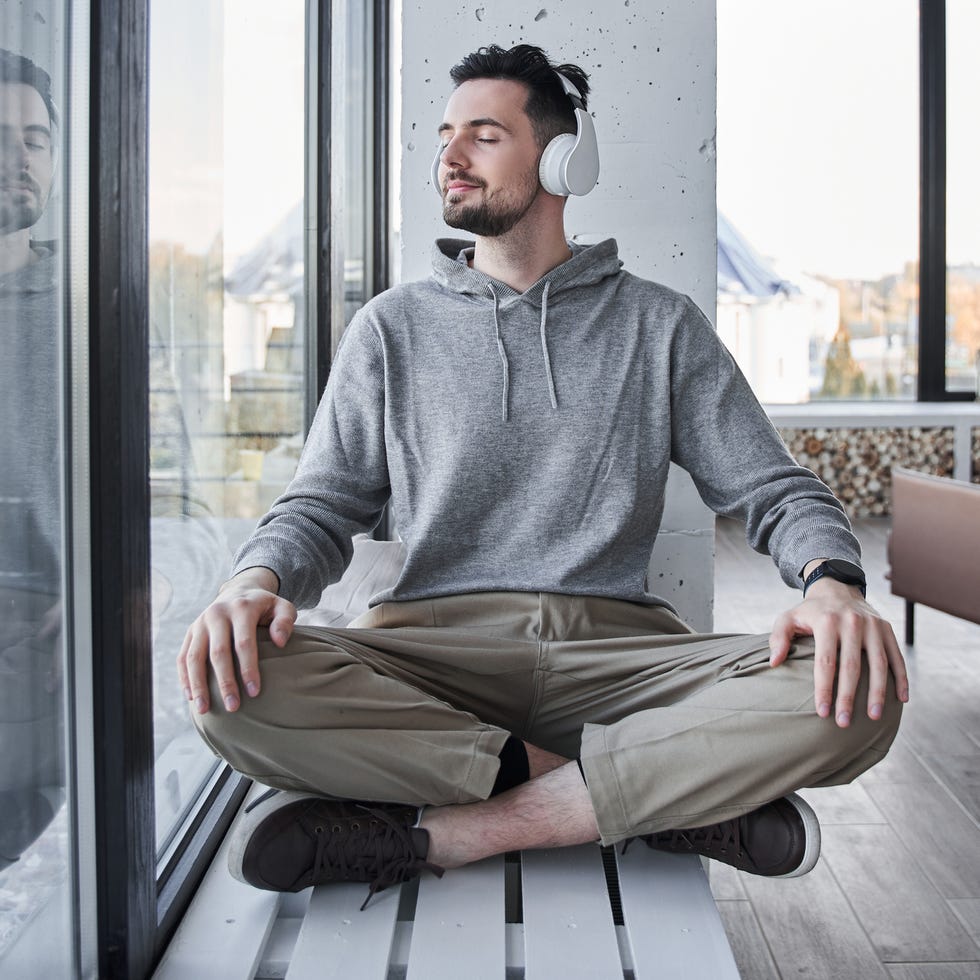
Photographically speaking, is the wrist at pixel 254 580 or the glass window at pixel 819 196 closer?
the wrist at pixel 254 580

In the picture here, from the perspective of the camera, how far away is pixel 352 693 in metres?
1.36

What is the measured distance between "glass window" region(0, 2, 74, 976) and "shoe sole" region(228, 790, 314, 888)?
23 centimetres

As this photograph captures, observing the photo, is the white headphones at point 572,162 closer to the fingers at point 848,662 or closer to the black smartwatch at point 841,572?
the black smartwatch at point 841,572

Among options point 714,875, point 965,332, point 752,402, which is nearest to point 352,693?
point 752,402

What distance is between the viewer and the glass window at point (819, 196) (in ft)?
21.1

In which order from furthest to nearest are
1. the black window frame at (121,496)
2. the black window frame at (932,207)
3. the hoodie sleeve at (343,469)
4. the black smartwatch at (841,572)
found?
the black window frame at (932,207) → the hoodie sleeve at (343,469) → the black smartwatch at (841,572) → the black window frame at (121,496)

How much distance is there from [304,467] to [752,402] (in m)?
0.72

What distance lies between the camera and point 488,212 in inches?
73.2

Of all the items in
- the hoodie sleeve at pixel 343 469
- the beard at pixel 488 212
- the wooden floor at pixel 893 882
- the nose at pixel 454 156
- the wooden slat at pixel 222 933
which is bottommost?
the wooden floor at pixel 893 882

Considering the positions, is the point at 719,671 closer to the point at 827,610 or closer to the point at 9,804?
the point at 827,610

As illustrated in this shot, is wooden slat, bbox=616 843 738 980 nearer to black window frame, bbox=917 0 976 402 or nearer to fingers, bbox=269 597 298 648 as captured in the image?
fingers, bbox=269 597 298 648

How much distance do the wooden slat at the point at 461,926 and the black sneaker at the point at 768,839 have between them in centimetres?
24

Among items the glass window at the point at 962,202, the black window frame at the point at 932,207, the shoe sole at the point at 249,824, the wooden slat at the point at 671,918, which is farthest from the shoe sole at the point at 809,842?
the glass window at the point at 962,202

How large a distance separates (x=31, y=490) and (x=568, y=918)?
750 millimetres
